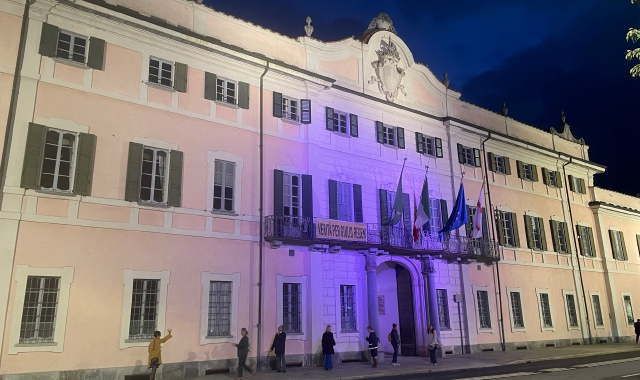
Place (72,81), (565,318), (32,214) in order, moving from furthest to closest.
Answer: (565,318) < (72,81) < (32,214)

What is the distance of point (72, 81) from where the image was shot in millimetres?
15859

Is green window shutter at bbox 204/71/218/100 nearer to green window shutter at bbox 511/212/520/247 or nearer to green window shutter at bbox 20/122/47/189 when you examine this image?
green window shutter at bbox 20/122/47/189

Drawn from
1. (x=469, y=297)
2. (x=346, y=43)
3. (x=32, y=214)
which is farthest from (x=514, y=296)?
(x=32, y=214)

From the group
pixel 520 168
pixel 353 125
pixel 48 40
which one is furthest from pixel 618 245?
pixel 48 40

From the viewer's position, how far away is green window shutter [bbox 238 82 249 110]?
19.6 m

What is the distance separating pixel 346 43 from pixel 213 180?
33.6ft

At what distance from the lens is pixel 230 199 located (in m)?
18.5

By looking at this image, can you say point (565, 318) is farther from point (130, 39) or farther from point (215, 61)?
point (130, 39)

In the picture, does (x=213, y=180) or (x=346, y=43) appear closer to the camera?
(x=213, y=180)

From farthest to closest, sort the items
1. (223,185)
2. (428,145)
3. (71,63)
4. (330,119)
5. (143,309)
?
(428,145), (330,119), (223,185), (71,63), (143,309)

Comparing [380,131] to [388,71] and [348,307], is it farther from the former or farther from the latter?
[348,307]

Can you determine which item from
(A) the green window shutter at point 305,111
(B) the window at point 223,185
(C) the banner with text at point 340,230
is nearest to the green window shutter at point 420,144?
(C) the banner with text at point 340,230

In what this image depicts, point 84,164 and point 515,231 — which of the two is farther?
point 515,231

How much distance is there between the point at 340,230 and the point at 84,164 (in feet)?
31.7
